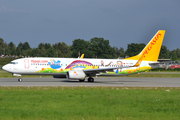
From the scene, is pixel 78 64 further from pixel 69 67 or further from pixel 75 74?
pixel 75 74

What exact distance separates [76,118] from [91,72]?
23674 millimetres

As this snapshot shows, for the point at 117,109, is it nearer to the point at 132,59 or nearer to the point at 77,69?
the point at 77,69

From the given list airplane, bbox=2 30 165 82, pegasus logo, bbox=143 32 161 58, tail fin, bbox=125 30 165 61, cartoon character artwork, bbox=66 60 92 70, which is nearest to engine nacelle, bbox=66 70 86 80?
airplane, bbox=2 30 165 82

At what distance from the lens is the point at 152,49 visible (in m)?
38.4

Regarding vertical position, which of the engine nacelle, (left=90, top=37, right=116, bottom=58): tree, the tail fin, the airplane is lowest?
the engine nacelle

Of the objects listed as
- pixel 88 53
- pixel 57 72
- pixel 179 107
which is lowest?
pixel 179 107

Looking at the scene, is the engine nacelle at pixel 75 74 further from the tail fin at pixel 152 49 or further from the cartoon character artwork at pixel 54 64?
the tail fin at pixel 152 49

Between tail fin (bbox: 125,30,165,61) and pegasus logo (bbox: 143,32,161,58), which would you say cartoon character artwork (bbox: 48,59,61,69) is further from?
pegasus logo (bbox: 143,32,161,58)

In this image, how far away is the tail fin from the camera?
38.1 metres

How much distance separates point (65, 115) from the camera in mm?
9586

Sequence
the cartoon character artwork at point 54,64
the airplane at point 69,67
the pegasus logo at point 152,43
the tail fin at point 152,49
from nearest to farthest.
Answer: the airplane at point 69,67 < the cartoon character artwork at point 54,64 < the tail fin at point 152,49 < the pegasus logo at point 152,43

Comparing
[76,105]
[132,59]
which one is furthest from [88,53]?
[76,105]

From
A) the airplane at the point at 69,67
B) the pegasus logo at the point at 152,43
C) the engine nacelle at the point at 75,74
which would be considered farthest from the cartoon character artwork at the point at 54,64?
the pegasus logo at the point at 152,43

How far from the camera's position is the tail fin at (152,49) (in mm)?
38066
